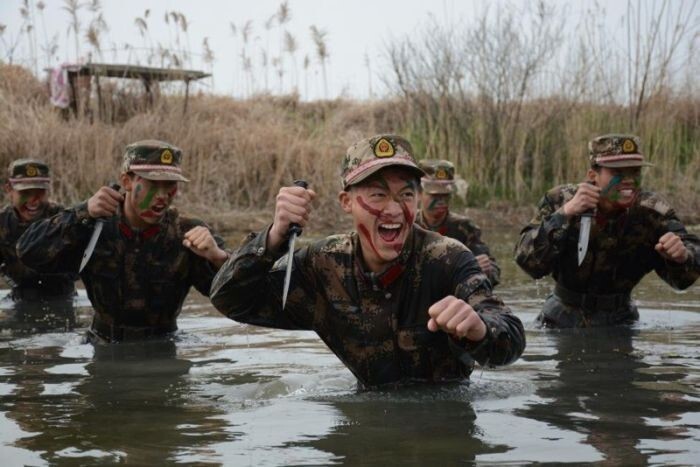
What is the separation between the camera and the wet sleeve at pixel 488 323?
5.52m

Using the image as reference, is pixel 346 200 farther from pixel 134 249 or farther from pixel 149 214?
pixel 134 249

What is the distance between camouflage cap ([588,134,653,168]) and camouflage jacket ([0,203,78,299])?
4951 mm

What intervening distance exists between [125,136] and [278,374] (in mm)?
12262

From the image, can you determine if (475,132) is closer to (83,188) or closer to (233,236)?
(233,236)

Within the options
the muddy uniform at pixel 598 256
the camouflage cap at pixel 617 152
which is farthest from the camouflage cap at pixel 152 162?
the camouflage cap at pixel 617 152

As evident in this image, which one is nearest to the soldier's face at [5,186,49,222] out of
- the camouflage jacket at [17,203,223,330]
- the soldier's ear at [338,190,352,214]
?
the camouflage jacket at [17,203,223,330]

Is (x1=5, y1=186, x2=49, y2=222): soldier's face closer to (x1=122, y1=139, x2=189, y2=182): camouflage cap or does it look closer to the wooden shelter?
(x1=122, y1=139, x2=189, y2=182): camouflage cap

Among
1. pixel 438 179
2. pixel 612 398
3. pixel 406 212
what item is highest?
pixel 438 179

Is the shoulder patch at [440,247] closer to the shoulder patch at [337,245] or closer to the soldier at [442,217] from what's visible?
the shoulder patch at [337,245]

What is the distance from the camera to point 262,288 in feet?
20.9

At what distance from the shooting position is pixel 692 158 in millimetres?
19828

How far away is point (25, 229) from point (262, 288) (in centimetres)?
625

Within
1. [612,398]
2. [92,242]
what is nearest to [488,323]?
[612,398]

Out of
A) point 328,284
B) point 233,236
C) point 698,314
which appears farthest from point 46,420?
point 233,236
